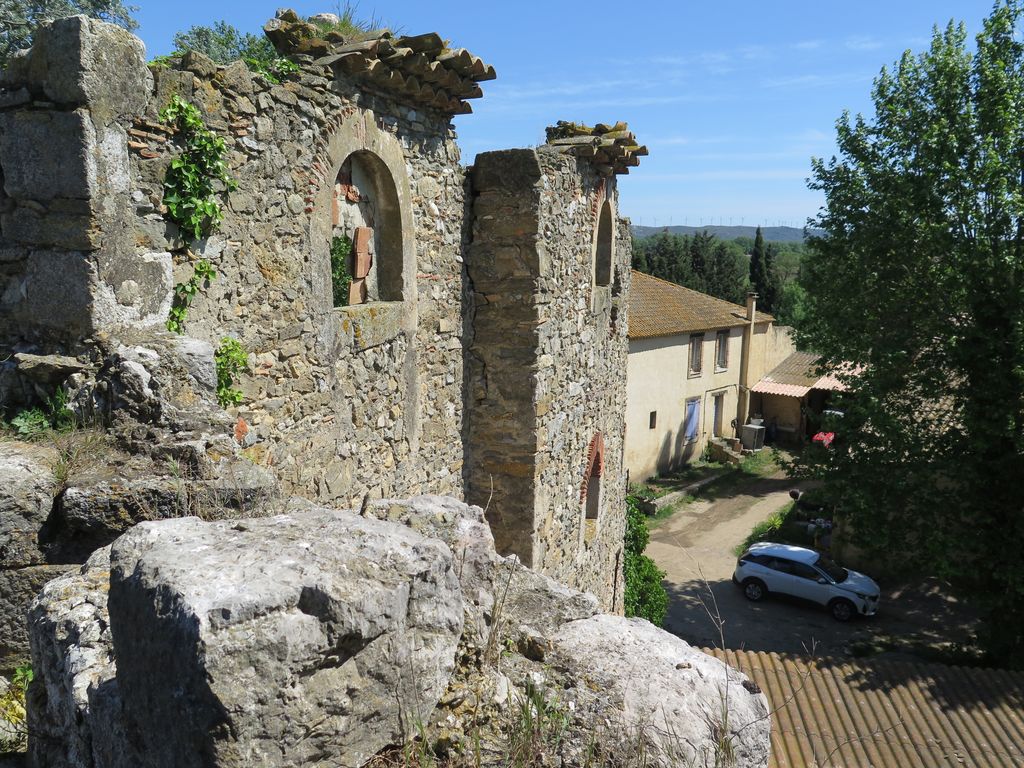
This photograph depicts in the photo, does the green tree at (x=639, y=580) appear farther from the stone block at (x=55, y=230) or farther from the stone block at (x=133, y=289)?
the stone block at (x=55, y=230)

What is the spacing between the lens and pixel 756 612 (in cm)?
1477

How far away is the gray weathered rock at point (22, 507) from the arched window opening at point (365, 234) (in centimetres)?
230

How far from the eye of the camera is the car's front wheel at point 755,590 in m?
15.2

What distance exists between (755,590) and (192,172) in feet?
46.6

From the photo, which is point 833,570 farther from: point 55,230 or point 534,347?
point 55,230

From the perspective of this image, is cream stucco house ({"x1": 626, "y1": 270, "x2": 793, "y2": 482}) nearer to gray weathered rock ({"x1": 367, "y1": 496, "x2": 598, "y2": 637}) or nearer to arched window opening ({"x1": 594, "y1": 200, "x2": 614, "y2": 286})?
arched window opening ({"x1": 594, "y1": 200, "x2": 614, "y2": 286})

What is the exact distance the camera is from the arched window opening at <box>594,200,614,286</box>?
338 inches

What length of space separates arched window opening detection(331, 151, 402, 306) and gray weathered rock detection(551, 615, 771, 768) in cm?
289

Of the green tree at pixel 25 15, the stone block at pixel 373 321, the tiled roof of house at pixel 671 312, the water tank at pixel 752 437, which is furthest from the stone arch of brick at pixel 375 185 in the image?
the water tank at pixel 752 437

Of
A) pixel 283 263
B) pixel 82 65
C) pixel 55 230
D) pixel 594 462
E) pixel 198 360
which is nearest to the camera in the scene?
pixel 82 65

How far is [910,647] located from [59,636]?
14.0 m

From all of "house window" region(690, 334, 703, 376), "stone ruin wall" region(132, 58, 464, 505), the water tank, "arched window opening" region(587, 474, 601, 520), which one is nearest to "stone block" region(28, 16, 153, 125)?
"stone ruin wall" region(132, 58, 464, 505)

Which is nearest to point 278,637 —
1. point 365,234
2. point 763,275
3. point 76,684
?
point 76,684

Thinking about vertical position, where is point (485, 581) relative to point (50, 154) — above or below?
below
